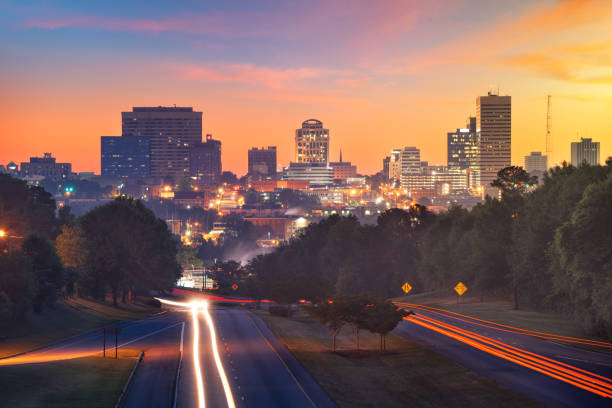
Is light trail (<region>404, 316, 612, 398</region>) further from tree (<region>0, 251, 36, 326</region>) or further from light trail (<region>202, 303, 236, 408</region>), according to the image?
tree (<region>0, 251, 36, 326</region>)

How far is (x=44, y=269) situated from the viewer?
79.1 m

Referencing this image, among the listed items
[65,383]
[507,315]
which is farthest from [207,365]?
[507,315]

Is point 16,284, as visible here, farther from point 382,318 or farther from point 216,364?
point 382,318

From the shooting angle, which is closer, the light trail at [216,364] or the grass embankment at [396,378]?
the light trail at [216,364]

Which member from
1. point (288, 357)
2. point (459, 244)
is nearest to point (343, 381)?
point (288, 357)

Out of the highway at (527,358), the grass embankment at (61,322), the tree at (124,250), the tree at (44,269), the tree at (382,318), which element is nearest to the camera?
the highway at (527,358)

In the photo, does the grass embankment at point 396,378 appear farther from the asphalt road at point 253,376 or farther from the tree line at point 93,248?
the tree line at point 93,248

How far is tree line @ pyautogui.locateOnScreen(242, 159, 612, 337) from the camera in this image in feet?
194

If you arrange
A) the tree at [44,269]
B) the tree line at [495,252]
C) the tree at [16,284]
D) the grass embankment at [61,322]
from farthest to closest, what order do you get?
the tree at [44,269] → the tree at [16,284] → the grass embankment at [61,322] → the tree line at [495,252]

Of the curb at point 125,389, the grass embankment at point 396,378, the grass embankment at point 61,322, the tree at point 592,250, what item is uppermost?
the tree at point 592,250

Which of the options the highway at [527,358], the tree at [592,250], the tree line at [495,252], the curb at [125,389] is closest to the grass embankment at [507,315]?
the tree line at [495,252]

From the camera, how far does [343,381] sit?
1732 inches

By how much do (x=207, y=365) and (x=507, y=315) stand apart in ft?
130

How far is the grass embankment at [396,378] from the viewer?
3903 cm
